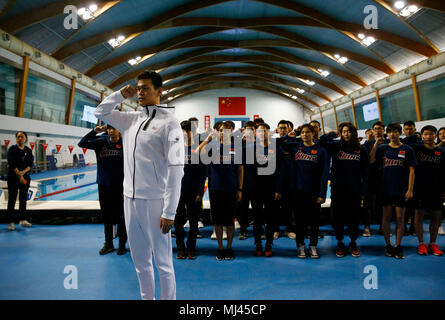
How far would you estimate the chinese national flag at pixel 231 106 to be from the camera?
23.9 metres

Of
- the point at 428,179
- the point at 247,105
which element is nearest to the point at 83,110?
the point at 247,105

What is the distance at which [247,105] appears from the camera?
24.2 m

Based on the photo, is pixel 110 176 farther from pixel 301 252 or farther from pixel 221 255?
pixel 301 252

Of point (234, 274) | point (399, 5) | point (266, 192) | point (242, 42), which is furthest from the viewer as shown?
point (242, 42)

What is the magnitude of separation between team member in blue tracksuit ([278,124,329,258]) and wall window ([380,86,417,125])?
12.3 meters

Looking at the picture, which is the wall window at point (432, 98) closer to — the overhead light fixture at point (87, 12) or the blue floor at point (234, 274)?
the blue floor at point (234, 274)

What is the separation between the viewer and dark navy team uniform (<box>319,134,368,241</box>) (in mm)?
3273

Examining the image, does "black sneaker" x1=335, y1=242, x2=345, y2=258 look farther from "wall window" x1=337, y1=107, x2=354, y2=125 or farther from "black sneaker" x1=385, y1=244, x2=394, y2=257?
"wall window" x1=337, y1=107, x2=354, y2=125

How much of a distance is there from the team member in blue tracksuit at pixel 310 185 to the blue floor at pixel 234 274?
361 millimetres

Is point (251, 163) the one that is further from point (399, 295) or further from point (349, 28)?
point (349, 28)

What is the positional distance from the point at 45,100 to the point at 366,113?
19.1 metres

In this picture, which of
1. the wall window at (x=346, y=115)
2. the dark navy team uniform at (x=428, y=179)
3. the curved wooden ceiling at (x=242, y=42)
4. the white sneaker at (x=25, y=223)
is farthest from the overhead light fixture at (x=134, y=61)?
the wall window at (x=346, y=115)

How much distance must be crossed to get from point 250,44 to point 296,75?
18.1 ft
